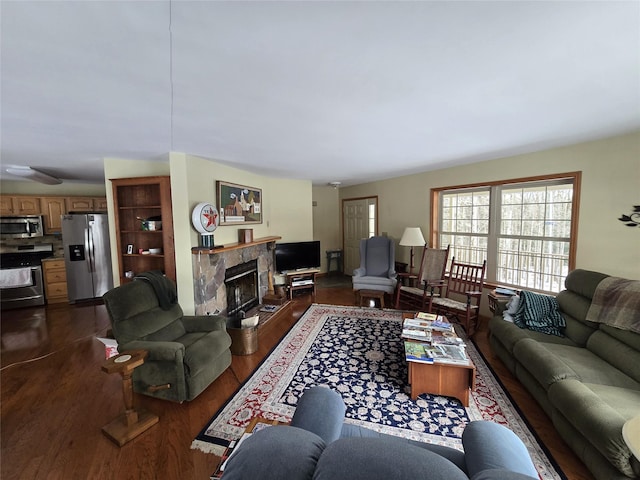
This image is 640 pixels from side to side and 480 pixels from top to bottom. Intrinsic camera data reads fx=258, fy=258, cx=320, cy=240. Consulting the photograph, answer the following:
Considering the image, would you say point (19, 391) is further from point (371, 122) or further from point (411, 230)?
point (411, 230)

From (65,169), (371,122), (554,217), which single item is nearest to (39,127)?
(65,169)

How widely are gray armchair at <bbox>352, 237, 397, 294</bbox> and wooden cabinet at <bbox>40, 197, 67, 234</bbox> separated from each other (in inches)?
217

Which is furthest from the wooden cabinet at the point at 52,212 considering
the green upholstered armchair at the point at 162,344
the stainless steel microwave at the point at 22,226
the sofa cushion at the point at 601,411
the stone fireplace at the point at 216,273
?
the sofa cushion at the point at 601,411

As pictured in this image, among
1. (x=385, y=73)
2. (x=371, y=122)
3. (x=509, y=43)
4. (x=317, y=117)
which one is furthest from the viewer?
(x=371, y=122)

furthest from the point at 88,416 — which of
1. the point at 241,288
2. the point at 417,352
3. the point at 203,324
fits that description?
the point at 417,352

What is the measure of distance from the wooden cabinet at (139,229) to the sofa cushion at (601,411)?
3807mm

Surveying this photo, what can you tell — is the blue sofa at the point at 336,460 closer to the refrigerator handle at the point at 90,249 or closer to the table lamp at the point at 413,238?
the table lamp at the point at 413,238

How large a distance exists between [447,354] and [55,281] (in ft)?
20.8

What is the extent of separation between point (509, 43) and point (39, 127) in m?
3.29

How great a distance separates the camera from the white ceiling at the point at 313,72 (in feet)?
3.30

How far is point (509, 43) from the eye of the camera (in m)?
1.19

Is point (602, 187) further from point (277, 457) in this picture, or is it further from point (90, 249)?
point (90, 249)

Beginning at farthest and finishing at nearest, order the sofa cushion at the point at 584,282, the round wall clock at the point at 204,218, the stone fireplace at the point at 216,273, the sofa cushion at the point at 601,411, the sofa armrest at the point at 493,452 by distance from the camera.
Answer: the stone fireplace at the point at 216,273 → the round wall clock at the point at 204,218 → the sofa cushion at the point at 584,282 → the sofa cushion at the point at 601,411 → the sofa armrest at the point at 493,452

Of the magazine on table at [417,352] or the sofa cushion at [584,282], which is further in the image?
the sofa cushion at [584,282]
